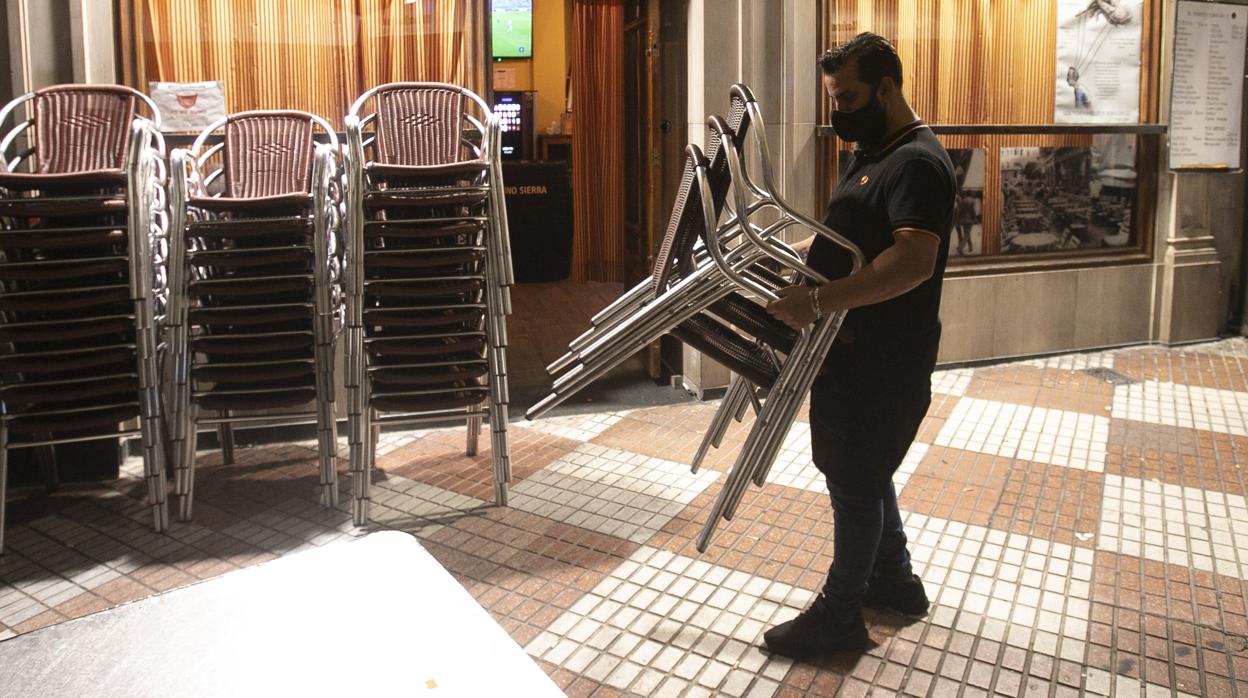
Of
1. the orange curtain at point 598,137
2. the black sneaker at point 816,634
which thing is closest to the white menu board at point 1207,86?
the orange curtain at point 598,137

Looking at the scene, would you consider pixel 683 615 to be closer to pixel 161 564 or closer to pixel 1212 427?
pixel 161 564

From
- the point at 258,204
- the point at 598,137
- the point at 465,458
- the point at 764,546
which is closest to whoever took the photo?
the point at 764,546

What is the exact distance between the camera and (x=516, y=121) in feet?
43.2

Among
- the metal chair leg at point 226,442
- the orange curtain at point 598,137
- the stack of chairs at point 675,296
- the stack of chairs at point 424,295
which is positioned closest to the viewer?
the stack of chairs at point 675,296

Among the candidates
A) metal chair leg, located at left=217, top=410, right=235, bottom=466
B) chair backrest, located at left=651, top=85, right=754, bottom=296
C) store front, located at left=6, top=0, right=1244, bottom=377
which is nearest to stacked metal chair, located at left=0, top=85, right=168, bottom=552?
metal chair leg, located at left=217, top=410, right=235, bottom=466

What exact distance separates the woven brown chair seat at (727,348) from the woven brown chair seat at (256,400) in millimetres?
2304

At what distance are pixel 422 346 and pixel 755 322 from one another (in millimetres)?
2014

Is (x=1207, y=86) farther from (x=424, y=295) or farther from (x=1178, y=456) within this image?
(x=424, y=295)

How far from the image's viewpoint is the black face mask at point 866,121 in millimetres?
3018

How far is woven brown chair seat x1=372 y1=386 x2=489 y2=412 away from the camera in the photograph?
4.78 metres

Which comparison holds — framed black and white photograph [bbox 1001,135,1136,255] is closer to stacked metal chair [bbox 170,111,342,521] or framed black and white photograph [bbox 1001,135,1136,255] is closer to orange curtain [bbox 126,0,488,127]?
orange curtain [bbox 126,0,488,127]

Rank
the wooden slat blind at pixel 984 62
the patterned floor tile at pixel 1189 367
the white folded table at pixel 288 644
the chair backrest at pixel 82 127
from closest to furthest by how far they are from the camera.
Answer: the white folded table at pixel 288 644, the chair backrest at pixel 82 127, the patterned floor tile at pixel 1189 367, the wooden slat blind at pixel 984 62

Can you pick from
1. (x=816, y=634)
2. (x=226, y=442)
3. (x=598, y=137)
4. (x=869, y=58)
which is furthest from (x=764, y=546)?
(x=598, y=137)

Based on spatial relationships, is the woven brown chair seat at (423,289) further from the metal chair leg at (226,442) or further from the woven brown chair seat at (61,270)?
the metal chair leg at (226,442)
